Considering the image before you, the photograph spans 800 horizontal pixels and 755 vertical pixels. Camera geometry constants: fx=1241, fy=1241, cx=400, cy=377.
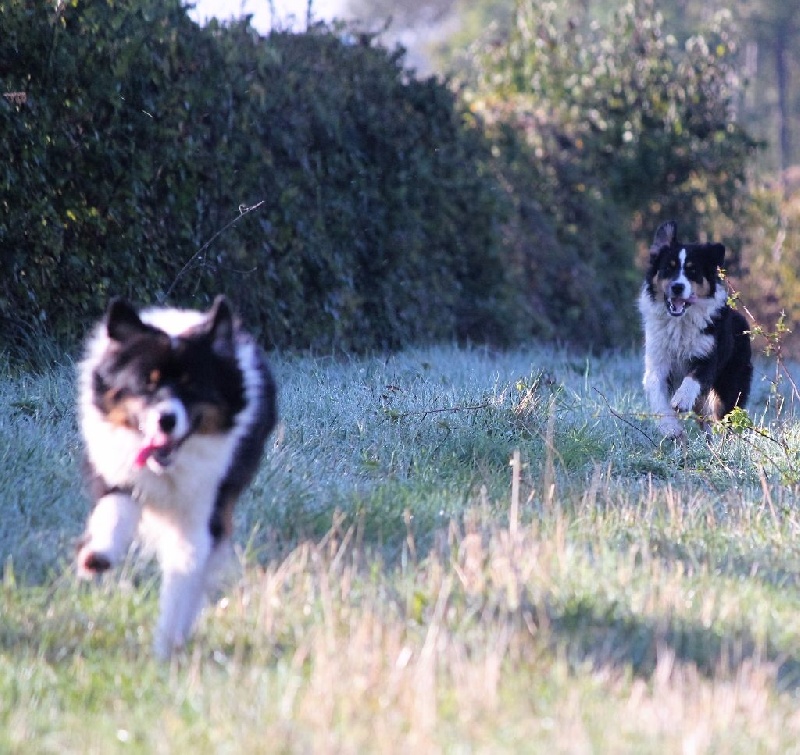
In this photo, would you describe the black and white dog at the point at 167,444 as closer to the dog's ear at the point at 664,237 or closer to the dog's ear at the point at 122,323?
the dog's ear at the point at 122,323

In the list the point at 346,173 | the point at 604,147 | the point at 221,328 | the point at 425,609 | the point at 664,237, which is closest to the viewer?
the point at 425,609

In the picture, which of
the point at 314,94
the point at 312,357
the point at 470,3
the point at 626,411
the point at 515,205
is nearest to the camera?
the point at 626,411

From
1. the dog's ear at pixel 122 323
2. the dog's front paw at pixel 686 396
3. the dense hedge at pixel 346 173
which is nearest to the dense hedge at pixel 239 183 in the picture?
the dense hedge at pixel 346 173

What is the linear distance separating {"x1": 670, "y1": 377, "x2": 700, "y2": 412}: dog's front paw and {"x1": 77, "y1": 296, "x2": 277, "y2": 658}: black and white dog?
461 centimetres

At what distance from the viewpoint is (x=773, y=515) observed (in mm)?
5504

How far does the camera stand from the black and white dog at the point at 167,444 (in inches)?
160

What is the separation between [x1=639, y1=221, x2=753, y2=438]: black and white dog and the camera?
28.4 feet

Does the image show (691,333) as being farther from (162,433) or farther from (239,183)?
(162,433)

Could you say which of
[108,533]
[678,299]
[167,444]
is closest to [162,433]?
[167,444]

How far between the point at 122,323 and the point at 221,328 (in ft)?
1.12

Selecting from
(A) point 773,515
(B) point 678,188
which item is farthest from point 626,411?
(B) point 678,188

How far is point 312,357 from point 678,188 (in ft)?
27.5

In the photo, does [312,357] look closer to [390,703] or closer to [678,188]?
[390,703]

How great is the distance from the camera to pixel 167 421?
4004 mm
